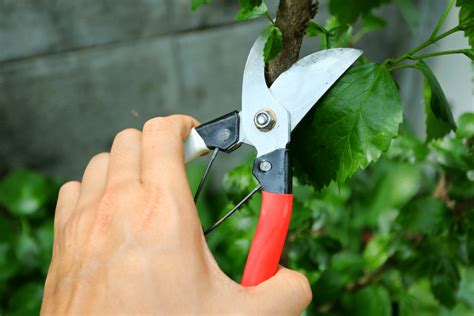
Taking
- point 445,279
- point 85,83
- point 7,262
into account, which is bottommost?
point 7,262

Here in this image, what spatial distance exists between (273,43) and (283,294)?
207 mm

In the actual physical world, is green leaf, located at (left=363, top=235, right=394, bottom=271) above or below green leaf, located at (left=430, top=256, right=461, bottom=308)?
below

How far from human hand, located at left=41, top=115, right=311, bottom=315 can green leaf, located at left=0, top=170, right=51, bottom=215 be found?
1.92 feet

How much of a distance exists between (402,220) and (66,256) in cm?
44

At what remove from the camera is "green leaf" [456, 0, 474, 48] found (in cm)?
48

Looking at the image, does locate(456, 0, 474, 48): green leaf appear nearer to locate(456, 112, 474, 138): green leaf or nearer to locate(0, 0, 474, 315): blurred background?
locate(456, 112, 474, 138): green leaf

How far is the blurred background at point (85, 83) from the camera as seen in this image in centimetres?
100

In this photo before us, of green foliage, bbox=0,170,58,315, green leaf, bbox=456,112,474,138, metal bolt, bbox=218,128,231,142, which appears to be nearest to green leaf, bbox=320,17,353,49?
metal bolt, bbox=218,128,231,142

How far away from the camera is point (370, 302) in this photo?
829 millimetres

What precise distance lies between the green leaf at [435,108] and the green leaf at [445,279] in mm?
252

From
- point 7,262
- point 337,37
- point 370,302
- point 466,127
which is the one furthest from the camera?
point 7,262

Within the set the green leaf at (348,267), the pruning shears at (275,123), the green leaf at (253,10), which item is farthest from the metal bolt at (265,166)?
the green leaf at (348,267)

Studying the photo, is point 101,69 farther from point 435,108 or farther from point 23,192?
point 435,108

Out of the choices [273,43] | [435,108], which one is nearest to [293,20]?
[273,43]
